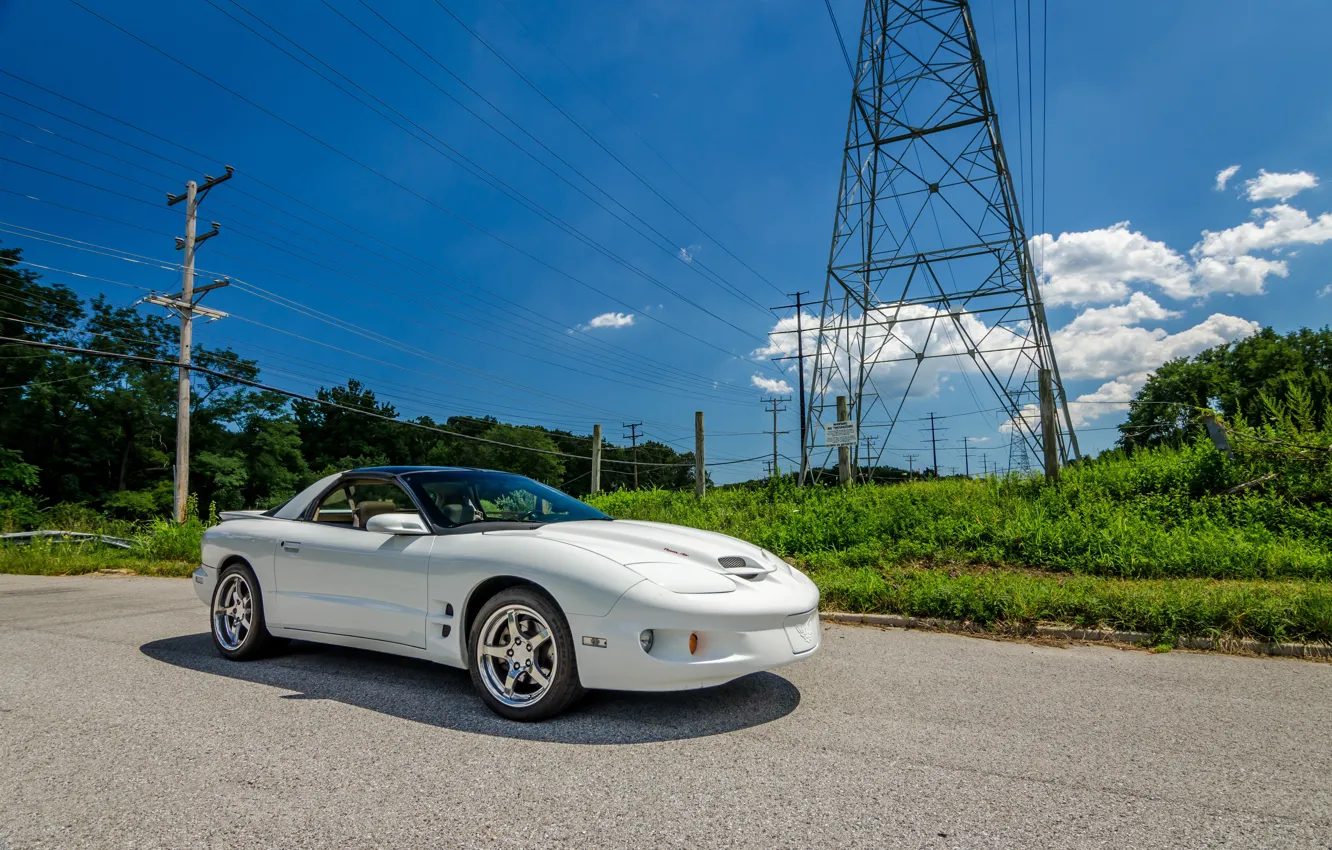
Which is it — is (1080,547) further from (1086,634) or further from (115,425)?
(115,425)

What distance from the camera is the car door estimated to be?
4.25 metres

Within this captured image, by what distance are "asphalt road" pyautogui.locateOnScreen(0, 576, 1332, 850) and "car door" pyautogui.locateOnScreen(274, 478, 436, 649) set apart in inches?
14.7

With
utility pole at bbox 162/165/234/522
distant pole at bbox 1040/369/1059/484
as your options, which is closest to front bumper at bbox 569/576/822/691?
distant pole at bbox 1040/369/1059/484

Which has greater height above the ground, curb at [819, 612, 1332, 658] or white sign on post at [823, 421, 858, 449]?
white sign on post at [823, 421, 858, 449]

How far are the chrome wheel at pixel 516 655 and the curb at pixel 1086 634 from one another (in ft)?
11.7

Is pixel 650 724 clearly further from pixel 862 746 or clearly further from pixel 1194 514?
pixel 1194 514

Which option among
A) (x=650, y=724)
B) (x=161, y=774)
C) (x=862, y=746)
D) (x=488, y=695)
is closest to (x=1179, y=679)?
(x=862, y=746)

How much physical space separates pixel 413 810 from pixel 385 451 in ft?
223

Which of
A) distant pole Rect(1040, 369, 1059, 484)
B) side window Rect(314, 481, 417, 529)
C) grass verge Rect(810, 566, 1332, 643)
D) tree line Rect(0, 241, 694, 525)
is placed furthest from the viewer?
tree line Rect(0, 241, 694, 525)

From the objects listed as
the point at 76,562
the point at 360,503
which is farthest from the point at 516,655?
the point at 76,562

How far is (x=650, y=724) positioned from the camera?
3631 mm

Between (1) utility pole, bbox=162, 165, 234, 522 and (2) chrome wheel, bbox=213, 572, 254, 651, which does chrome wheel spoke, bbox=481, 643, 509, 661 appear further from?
(1) utility pole, bbox=162, 165, 234, 522

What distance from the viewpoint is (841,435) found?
486 inches

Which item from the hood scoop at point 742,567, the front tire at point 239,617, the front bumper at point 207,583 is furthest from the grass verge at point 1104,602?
the front bumper at point 207,583
